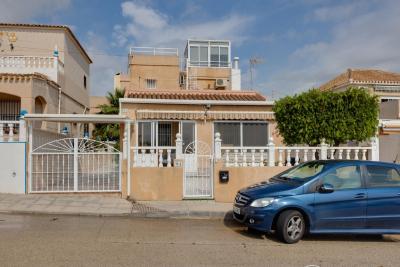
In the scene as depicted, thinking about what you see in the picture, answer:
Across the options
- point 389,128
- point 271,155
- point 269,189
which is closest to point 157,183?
point 271,155

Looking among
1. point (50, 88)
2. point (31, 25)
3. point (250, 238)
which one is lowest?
point (250, 238)

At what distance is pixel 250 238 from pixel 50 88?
47.0 feet

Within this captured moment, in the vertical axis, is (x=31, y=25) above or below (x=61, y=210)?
above

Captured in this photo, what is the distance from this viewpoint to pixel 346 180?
793 centimetres

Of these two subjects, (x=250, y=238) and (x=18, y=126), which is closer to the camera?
(x=250, y=238)

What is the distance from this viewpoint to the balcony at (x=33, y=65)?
58.2 feet

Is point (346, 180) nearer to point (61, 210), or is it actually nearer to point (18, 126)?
point (61, 210)

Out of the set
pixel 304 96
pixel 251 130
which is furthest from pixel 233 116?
pixel 304 96

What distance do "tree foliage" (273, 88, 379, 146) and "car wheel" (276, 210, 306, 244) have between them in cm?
486

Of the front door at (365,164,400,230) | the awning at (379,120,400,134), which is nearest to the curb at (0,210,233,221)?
the front door at (365,164,400,230)

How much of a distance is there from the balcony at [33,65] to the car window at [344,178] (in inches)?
610

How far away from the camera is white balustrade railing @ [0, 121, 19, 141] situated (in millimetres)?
11711

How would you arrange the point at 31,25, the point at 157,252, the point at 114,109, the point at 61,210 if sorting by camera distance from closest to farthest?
1. the point at 157,252
2. the point at 61,210
3. the point at 31,25
4. the point at 114,109

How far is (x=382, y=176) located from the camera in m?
8.08
